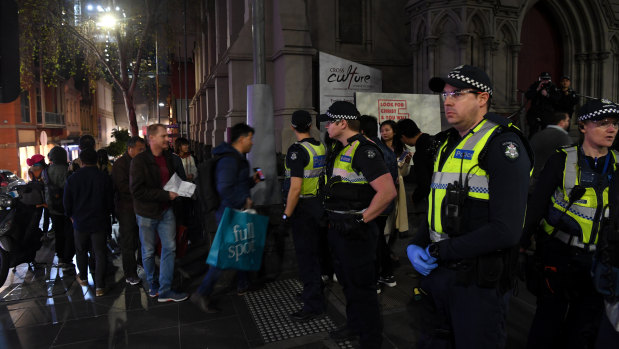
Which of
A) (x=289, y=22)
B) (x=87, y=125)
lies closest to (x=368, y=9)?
(x=289, y=22)

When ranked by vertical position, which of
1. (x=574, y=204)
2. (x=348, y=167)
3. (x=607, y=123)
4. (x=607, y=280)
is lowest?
(x=607, y=280)

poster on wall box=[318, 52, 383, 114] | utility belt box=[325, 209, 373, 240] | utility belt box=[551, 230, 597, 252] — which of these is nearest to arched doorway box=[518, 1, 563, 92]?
poster on wall box=[318, 52, 383, 114]

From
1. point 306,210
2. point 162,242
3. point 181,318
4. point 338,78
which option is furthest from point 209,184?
point 338,78

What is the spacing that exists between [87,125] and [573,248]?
60427 millimetres

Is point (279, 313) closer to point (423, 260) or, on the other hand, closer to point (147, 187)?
point (147, 187)

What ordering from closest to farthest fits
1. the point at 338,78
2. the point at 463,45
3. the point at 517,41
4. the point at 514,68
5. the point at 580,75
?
the point at 338,78, the point at 463,45, the point at 517,41, the point at 514,68, the point at 580,75

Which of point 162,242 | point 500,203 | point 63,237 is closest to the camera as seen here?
point 500,203

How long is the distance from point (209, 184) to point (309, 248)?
4.15 feet

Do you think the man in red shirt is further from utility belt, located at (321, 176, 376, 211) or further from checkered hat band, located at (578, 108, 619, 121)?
checkered hat band, located at (578, 108, 619, 121)

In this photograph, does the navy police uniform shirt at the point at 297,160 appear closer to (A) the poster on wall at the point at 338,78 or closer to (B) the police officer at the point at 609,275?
(B) the police officer at the point at 609,275

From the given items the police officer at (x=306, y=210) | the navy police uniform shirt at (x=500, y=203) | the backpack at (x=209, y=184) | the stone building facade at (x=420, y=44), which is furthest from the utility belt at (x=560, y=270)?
the stone building facade at (x=420, y=44)

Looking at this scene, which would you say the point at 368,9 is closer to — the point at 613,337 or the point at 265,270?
the point at 265,270

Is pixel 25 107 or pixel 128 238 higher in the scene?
pixel 25 107

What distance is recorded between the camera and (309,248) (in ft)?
14.6
